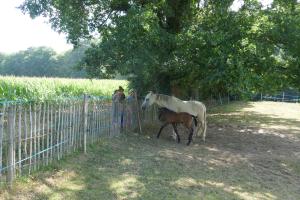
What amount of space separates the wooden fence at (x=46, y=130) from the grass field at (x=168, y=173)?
286mm

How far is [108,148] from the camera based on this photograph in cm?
1158

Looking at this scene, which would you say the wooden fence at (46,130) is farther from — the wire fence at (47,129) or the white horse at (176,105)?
the white horse at (176,105)

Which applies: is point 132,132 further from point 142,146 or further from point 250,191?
point 250,191

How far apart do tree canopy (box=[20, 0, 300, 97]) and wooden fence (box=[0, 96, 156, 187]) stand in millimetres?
2626

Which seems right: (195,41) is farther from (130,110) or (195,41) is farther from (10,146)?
(10,146)

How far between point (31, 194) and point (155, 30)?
8.55m

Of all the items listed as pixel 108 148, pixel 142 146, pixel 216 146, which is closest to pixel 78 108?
pixel 108 148

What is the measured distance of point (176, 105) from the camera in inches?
571

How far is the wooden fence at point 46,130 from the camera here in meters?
7.07

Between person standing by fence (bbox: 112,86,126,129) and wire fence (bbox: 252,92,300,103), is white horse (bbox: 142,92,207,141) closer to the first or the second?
person standing by fence (bbox: 112,86,126,129)

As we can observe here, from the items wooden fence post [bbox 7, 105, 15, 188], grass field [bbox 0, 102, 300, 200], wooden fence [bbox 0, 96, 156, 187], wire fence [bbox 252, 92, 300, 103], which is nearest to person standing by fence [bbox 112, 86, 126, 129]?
wooden fence [bbox 0, 96, 156, 187]

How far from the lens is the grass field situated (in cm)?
777

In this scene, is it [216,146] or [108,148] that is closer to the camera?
[108,148]

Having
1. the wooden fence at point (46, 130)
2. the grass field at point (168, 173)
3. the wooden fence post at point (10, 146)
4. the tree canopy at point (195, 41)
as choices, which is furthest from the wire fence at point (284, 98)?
the wooden fence post at point (10, 146)
